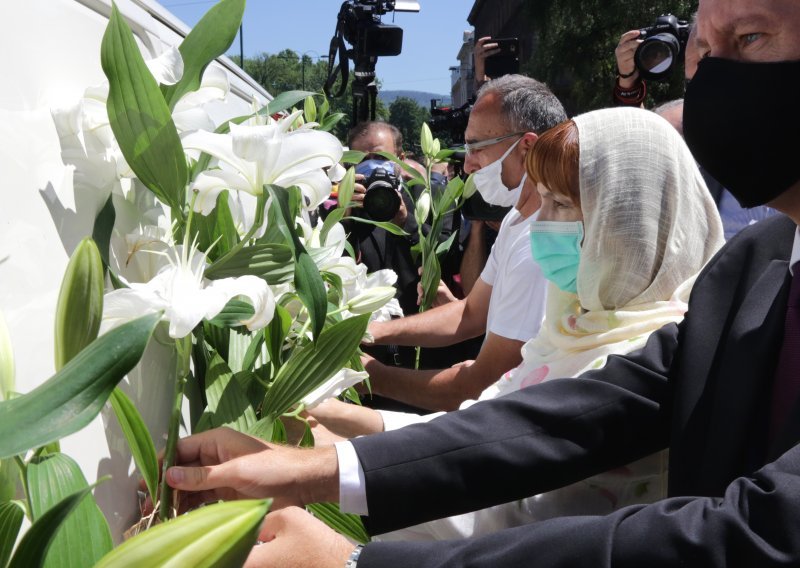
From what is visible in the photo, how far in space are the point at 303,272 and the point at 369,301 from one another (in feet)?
1.19

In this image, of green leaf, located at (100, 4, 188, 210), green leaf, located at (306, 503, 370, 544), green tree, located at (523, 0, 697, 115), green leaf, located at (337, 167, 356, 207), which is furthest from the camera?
green tree, located at (523, 0, 697, 115)

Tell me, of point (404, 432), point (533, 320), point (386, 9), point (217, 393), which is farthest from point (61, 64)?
point (386, 9)

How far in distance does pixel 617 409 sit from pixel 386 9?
265 centimetres

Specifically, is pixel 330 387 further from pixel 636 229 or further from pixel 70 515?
pixel 636 229

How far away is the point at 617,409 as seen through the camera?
1368 millimetres

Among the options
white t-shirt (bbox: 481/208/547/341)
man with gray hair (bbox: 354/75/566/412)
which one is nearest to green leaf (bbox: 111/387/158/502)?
man with gray hair (bbox: 354/75/566/412)

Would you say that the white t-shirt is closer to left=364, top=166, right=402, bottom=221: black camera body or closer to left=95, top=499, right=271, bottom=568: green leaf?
left=364, top=166, right=402, bottom=221: black camera body

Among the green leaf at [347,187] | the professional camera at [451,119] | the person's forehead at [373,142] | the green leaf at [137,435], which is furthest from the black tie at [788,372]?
the person's forehead at [373,142]

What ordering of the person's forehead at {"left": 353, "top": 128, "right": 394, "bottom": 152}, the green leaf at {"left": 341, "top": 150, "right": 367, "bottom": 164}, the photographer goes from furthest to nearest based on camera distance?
1. the person's forehead at {"left": 353, "top": 128, "right": 394, "bottom": 152}
2. the photographer
3. the green leaf at {"left": 341, "top": 150, "right": 367, "bottom": 164}

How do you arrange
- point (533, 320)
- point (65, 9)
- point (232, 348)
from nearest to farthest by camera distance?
point (65, 9), point (232, 348), point (533, 320)

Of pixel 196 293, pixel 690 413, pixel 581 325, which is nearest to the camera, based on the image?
pixel 196 293

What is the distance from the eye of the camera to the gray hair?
8.98ft

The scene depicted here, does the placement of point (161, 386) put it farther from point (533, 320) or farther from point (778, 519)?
point (533, 320)

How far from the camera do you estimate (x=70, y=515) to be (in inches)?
24.0
